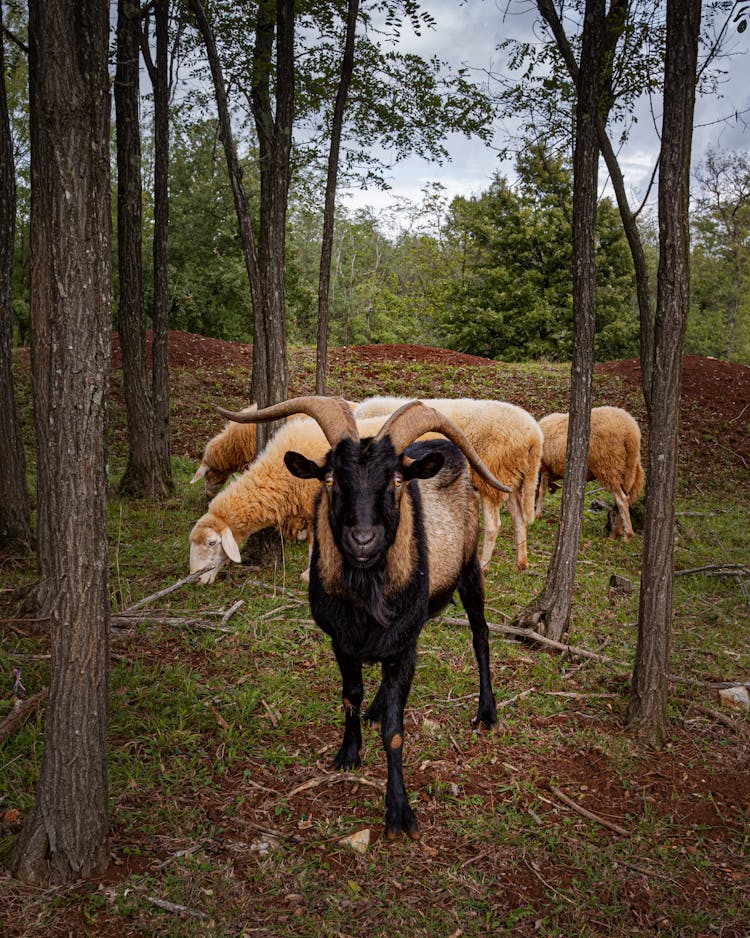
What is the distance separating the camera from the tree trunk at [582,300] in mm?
6027

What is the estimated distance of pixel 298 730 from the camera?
15.8 ft

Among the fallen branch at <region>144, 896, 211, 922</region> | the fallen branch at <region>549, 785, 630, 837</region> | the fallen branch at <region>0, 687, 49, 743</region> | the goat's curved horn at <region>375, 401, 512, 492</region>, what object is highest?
the goat's curved horn at <region>375, 401, 512, 492</region>

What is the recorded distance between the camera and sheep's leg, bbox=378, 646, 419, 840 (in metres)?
3.84

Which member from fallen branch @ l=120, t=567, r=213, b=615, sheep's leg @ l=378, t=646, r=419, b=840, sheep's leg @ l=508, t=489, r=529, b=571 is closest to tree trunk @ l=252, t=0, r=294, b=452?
fallen branch @ l=120, t=567, r=213, b=615

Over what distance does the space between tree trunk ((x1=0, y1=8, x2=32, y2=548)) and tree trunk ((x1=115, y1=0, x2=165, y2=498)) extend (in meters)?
2.73

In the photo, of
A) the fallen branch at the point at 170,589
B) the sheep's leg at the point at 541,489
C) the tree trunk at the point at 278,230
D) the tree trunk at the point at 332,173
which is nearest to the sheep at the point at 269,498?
the fallen branch at the point at 170,589

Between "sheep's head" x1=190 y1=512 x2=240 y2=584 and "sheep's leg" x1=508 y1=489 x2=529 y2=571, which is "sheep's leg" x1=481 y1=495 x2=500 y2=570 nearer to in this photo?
"sheep's leg" x1=508 y1=489 x2=529 y2=571

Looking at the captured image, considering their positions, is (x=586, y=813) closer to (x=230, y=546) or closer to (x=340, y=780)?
(x=340, y=780)

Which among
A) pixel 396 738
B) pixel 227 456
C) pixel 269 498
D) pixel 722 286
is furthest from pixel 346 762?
pixel 722 286

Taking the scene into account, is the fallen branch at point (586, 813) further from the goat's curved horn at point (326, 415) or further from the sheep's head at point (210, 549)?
the sheep's head at point (210, 549)

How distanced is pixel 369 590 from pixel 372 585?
0.03 meters

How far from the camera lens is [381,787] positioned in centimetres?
424

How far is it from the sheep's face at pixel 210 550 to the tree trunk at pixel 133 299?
124 inches

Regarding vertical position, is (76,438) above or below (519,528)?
above
